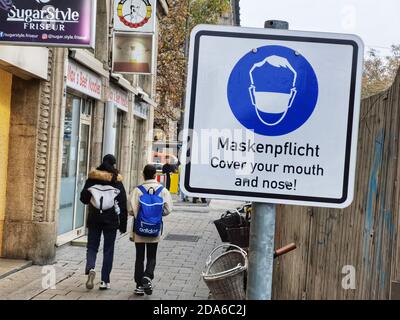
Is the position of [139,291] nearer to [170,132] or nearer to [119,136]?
[119,136]

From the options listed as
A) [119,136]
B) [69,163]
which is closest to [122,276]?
[69,163]

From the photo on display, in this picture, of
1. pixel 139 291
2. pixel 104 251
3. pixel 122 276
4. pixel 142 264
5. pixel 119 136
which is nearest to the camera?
pixel 139 291

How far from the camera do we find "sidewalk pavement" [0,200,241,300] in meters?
7.38

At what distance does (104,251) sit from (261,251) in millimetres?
6280

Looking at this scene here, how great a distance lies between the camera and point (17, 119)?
9188mm

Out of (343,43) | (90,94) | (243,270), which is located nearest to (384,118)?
(343,43)

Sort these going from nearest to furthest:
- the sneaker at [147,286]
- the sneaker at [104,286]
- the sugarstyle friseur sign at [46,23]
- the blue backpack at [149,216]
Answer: the sugarstyle friseur sign at [46,23]
the sneaker at [147,286]
the blue backpack at [149,216]
the sneaker at [104,286]

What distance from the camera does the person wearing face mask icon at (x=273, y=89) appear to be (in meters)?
1.84

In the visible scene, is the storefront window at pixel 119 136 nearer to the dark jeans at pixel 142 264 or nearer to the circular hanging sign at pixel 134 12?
the circular hanging sign at pixel 134 12

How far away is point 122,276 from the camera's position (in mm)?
8656

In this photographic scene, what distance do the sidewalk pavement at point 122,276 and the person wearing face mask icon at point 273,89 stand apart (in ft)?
19.3

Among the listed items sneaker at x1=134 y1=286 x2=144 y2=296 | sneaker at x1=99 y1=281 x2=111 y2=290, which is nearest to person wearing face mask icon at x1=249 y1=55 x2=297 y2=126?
sneaker at x1=134 y1=286 x2=144 y2=296

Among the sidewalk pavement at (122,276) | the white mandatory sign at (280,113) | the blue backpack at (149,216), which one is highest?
the white mandatory sign at (280,113)

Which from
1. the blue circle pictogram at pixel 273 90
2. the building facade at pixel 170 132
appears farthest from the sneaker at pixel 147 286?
A: the building facade at pixel 170 132
